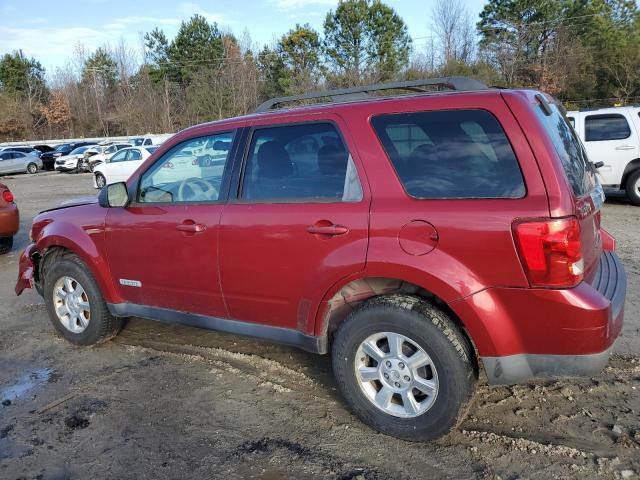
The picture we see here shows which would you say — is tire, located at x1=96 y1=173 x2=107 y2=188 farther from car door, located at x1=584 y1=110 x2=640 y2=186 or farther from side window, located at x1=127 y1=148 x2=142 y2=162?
car door, located at x1=584 y1=110 x2=640 y2=186

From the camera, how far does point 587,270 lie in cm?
283

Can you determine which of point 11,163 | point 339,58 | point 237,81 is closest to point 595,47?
point 339,58

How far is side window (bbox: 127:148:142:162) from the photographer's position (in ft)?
71.4

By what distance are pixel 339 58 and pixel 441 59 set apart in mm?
10140

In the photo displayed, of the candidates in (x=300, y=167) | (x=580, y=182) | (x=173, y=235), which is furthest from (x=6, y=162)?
(x=580, y=182)

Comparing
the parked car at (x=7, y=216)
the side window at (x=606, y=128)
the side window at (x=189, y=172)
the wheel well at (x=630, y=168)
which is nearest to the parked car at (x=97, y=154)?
the parked car at (x=7, y=216)

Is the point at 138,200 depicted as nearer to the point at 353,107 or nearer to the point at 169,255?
the point at 169,255

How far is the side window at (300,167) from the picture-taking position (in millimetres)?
3221

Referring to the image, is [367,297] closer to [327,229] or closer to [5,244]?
[327,229]

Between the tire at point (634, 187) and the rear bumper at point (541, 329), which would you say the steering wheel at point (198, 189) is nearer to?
the rear bumper at point (541, 329)

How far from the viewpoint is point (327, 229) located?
10.3 ft

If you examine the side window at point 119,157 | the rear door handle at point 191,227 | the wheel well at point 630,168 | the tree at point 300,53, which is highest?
the tree at point 300,53

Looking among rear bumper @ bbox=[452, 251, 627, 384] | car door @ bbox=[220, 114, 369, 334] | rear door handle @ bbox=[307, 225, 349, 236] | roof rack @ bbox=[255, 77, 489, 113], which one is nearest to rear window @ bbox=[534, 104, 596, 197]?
roof rack @ bbox=[255, 77, 489, 113]

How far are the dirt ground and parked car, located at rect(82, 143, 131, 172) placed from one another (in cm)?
2803
